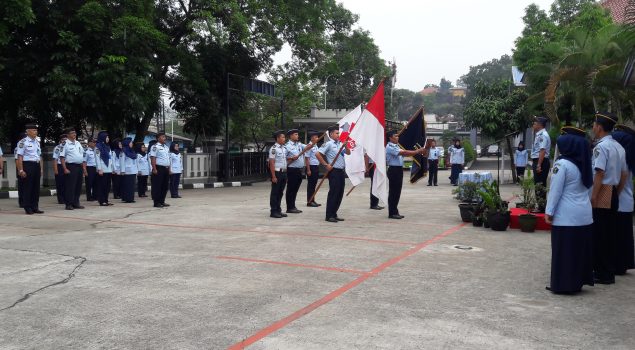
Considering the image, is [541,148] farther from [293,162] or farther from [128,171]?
[128,171]

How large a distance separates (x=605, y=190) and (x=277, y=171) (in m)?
6.53

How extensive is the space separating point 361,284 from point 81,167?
9147 millimetres

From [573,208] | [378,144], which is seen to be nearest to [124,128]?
[378,144]

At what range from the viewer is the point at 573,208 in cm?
538

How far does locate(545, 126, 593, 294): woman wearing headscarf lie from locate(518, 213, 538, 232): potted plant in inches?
144

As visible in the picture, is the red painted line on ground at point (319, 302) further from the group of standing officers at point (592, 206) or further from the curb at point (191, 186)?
the curb at point (191, 186)

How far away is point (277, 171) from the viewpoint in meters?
11.2

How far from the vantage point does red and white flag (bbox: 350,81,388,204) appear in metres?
10.6

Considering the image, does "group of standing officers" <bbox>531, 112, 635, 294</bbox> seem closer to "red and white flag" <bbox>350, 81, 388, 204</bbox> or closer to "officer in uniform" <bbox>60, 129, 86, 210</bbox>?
"red and white flag" <bbox>350, 81, 388, 204</bbox>

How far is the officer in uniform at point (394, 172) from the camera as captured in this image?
36.2 feet

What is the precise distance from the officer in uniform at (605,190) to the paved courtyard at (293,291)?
0.29 meters

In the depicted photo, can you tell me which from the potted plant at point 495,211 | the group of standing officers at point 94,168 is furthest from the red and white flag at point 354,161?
the group of standing officers at point 94,168

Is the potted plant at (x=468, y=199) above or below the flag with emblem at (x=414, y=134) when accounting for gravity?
below

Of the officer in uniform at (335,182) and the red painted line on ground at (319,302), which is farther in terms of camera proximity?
the officer in uniform at (335,182)
